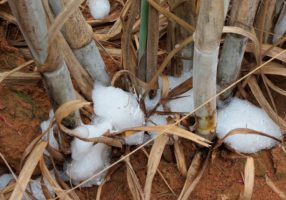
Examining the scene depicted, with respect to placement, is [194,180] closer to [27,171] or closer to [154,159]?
[154,159]

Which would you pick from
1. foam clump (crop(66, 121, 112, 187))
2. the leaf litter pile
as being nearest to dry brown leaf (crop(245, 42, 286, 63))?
the leaf litter pile

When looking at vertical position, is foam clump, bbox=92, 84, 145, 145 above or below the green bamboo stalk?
below

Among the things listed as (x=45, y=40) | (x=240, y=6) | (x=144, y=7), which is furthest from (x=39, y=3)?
(x=240, y=6)

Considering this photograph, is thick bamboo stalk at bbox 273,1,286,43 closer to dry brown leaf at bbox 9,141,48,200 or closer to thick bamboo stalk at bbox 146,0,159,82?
thick bamboo stalk at bbox 146,0,159,82

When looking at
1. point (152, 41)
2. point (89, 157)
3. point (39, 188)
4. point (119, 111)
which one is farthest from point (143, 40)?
point (39, 188)

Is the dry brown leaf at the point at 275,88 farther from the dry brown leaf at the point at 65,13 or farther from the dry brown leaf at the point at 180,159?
the dry brown leaf at the point at 65,13

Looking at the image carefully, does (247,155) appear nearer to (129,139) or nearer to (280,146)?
(280,146)
